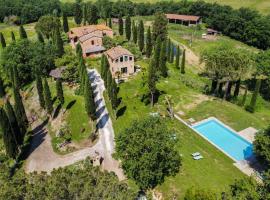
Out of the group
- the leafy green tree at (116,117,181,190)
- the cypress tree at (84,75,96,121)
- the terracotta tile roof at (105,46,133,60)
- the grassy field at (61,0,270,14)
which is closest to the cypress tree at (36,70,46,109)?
the cypress tree at (84,75,96,121)

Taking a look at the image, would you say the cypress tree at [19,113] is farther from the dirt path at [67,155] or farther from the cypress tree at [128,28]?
the cypress tree at [128,28]

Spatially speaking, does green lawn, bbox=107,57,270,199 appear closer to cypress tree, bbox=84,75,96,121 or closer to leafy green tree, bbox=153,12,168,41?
cypress tree, bbox=84,75,96,121

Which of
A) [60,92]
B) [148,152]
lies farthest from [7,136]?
[148,152]

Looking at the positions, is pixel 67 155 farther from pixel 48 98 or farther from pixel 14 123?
pixel 48 98

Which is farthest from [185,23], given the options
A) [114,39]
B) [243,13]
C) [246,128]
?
[246,128]

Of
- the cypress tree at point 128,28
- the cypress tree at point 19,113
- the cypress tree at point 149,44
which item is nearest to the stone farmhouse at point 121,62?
the cypress tree at point 149,44

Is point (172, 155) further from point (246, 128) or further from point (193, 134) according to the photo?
point (246, 128)

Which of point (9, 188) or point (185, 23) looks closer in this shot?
point (9, 188)
